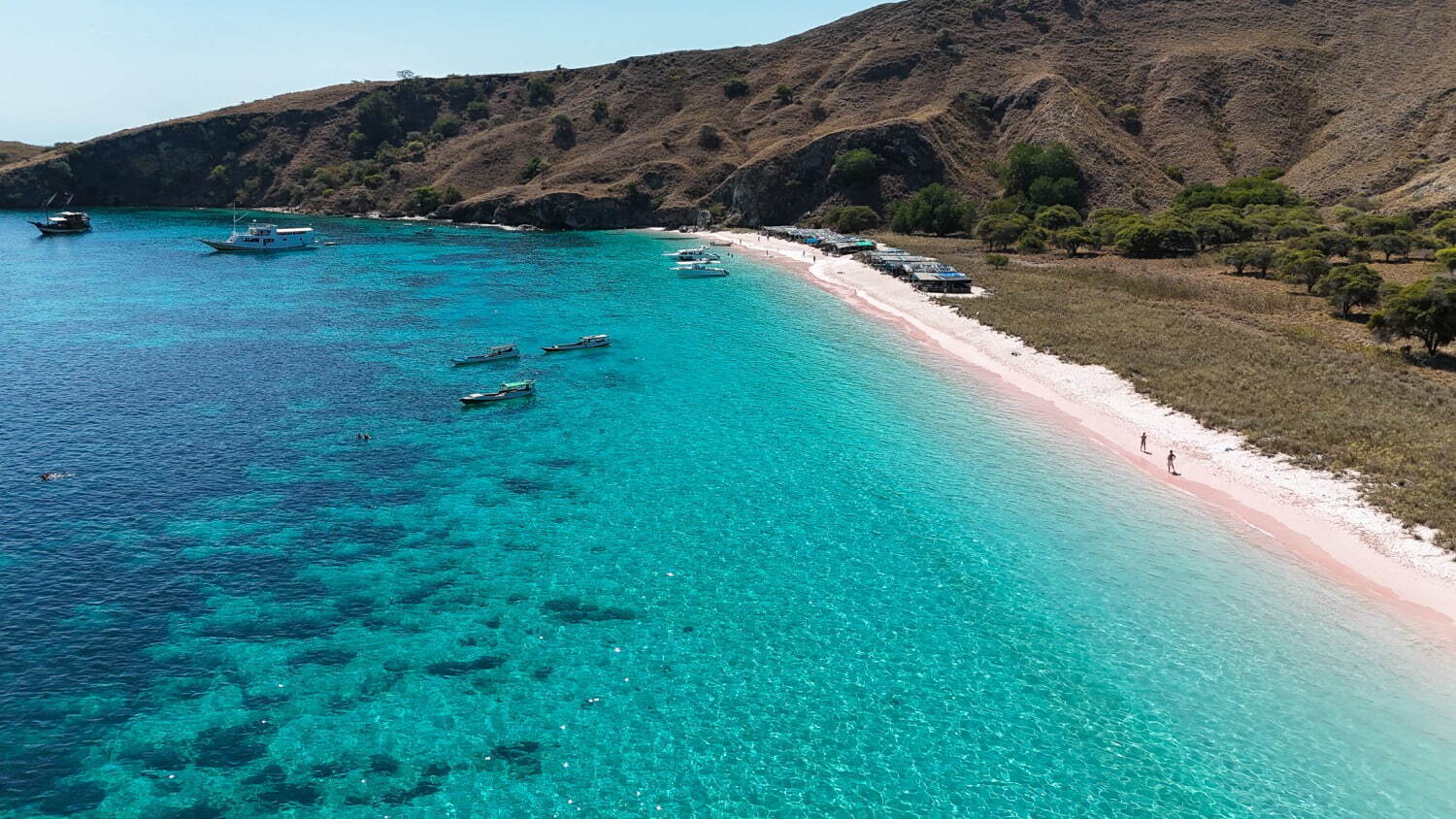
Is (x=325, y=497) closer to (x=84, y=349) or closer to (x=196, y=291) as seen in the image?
(x=84, y=349)

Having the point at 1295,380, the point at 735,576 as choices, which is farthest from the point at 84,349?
the point at 1295,380

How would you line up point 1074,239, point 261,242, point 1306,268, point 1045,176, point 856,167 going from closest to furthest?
1. point 1306,268
2. point 1074,239
3. point 261,242
4. point 1045,176
5. point 856,167

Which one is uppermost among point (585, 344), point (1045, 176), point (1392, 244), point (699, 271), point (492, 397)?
point (1045, 176)

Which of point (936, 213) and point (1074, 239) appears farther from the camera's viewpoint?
point (936, 213)

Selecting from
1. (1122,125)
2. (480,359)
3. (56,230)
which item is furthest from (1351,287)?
(56,230)

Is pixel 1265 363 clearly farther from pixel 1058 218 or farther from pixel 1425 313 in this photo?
pixel 1058 218

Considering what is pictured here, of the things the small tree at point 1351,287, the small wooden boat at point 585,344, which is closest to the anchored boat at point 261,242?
the small wooden boat at point 585,344

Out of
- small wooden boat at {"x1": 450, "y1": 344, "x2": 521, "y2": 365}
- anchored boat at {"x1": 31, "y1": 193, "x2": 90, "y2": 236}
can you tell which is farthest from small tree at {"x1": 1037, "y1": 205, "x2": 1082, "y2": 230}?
anchored boat at {"x1": 31, "y1": 193, "x2": 90, "y2": 236}

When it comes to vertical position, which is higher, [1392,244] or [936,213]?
[936,213]
